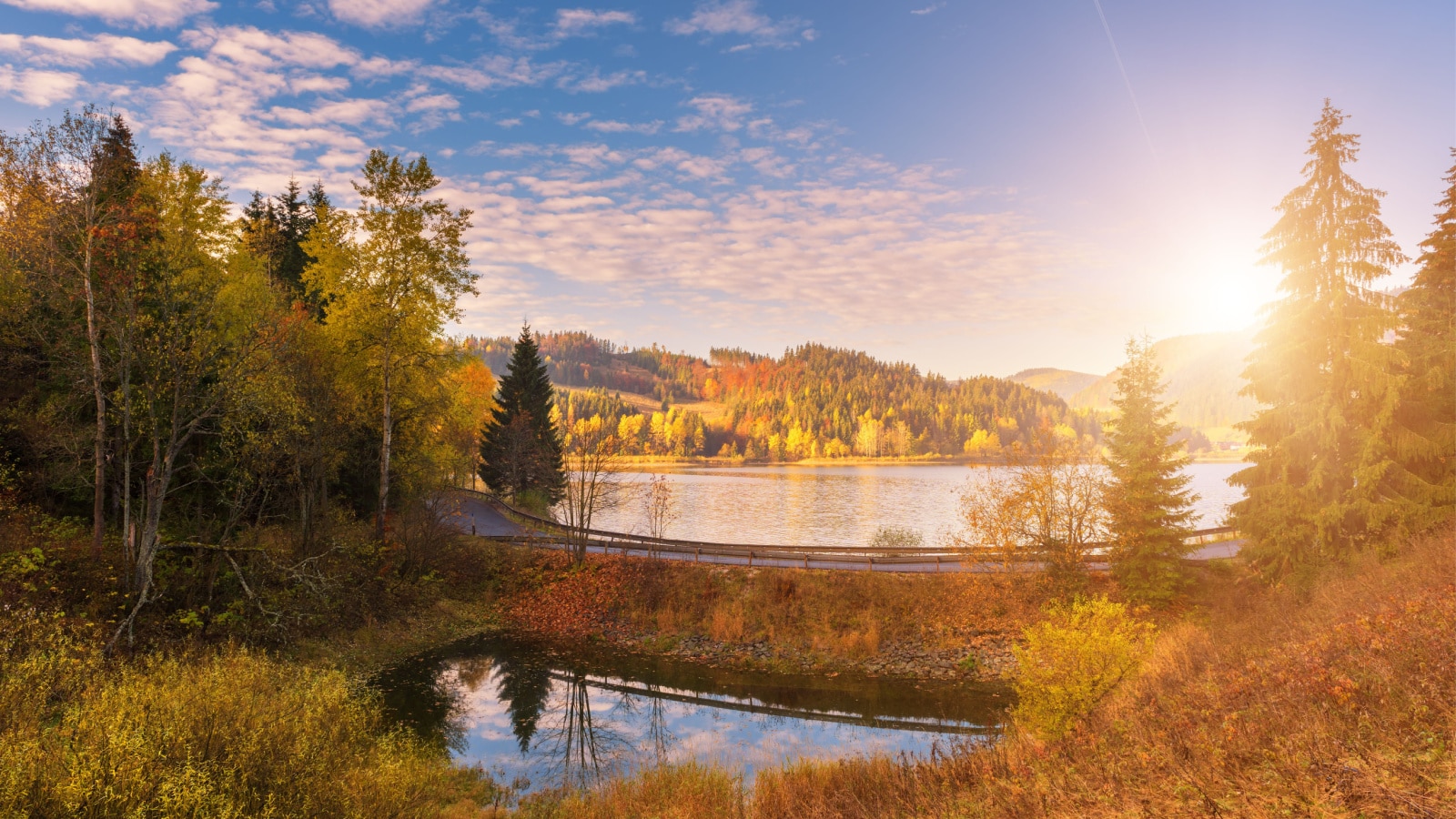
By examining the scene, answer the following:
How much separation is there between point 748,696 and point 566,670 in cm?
684

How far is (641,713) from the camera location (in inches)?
792

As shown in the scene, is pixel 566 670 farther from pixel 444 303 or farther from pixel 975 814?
pixel 975 814

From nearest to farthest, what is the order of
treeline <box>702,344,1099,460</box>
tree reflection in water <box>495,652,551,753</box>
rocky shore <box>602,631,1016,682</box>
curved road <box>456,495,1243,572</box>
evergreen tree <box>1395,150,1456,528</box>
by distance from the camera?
tree reflection in water <box>495,652,551,753</box> → evergreen tree <box>1395,150,1456,528</box> → rocky shore <box>602,631,1016,682</box> → curved road <box>456,495,1243,572</box> → treeline <box>702,344,1099,460</box>

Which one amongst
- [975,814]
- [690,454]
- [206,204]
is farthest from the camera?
[690,454]

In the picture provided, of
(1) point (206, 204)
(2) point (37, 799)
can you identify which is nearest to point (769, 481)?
(1) point (206, 204)

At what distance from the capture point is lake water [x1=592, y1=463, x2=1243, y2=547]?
45.2 meters

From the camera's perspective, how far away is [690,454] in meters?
174

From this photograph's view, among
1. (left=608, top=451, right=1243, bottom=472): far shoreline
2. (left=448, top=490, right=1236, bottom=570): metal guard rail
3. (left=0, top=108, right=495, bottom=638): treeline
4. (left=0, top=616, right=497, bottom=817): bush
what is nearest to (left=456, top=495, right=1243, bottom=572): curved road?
(left=448, top=490, right=1236, bottom=570): metal guard rail

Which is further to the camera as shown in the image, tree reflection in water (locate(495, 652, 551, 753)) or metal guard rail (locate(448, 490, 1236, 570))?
metal guard rail (locate(448, 490, 1236, 570))

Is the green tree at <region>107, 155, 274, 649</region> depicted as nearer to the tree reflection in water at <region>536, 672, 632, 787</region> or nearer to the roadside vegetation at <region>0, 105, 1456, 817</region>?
the roadside vegetation at <region>0, 105, 1456, 817</region>

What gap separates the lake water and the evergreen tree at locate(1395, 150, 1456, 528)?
9.20 metres

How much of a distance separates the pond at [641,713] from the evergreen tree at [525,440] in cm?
2115

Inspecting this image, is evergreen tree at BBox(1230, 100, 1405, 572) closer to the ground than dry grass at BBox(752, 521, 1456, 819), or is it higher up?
higher up

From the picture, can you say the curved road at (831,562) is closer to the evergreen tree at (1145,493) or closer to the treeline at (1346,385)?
the evergreen tree at (1145,493)
